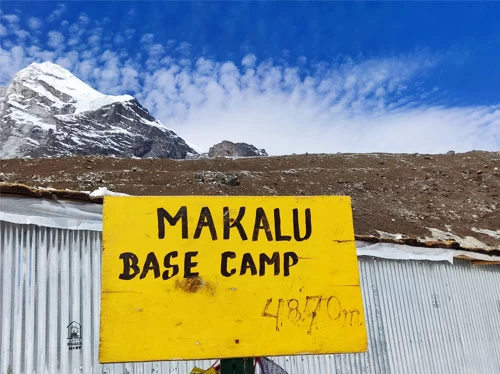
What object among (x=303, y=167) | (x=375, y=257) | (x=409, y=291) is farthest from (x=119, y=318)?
(x=303, y=167)

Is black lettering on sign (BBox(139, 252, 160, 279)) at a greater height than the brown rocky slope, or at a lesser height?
lesser

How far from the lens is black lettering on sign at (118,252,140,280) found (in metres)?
2.33

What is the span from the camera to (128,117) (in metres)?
107

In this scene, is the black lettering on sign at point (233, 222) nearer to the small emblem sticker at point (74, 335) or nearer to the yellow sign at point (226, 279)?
the yellow sign at point (226, 279)

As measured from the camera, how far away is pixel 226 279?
Answer: 94.1 inches

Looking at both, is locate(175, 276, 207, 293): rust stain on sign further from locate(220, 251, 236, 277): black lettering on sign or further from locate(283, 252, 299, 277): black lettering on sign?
locate(283, 252, 299, 277): black lettering on sign

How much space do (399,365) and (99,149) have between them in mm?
83658

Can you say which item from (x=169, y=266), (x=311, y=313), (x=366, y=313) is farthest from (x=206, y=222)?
(x=366, y=313)

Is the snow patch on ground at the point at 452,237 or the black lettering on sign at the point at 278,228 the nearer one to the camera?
the black lettering on sign at the point at 278,228

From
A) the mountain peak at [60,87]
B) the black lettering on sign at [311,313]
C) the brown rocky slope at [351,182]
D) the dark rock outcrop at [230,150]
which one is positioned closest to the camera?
the black lettering on sign at [311,313]

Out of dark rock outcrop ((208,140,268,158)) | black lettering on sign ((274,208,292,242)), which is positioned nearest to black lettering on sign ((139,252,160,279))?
black lettering on sign ((274,208,292,242))

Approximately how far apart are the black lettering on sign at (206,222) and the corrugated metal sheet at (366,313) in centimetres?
265

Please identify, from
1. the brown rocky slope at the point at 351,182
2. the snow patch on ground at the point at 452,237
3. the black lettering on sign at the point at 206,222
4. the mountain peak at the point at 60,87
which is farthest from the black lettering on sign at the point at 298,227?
the mountain peak at the point at 60,87

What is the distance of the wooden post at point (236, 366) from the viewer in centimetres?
236
